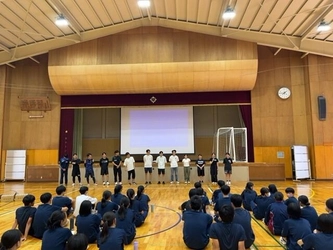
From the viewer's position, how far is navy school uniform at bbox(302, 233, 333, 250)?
8.83 feet

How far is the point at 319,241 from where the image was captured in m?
2.73

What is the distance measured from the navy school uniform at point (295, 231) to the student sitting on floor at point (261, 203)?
75.9 inches

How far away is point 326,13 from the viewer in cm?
1028

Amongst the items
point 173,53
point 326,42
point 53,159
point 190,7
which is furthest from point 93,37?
point 326,42

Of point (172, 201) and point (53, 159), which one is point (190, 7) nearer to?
point (172, 201)

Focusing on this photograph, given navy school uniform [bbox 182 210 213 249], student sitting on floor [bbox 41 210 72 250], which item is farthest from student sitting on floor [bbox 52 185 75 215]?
navy school uniform [bbox 182 210 213 249]

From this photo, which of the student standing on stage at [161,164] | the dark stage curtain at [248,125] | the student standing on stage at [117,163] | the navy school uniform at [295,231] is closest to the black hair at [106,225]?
the navy school uniform at [295,231]

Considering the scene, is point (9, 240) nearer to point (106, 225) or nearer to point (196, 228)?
point (106, 225)

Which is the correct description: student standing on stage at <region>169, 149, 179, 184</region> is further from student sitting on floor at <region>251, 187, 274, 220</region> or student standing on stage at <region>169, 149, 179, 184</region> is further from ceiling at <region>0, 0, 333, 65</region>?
student sitting on floor at <region>251, 187, 274, 220</region>

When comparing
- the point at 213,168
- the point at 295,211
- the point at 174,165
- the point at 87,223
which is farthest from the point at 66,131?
the point at 295,211

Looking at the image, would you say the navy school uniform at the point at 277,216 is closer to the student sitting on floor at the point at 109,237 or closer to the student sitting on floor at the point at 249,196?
the student sitting on floor at the point at 249,196

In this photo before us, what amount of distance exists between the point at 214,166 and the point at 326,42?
308 inches

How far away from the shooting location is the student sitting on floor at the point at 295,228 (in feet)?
11.3

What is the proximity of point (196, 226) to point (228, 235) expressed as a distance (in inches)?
43.1
